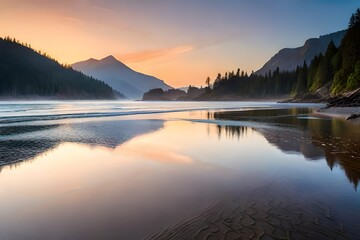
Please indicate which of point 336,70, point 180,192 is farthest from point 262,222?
point 336,70

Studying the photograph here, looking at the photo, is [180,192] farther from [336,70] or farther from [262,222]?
[336,70]

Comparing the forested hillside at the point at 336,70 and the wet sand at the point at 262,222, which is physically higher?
the forested hillside at the point at 336,70

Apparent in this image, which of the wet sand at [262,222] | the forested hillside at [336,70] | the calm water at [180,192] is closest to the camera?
the wet sand at [262,222]

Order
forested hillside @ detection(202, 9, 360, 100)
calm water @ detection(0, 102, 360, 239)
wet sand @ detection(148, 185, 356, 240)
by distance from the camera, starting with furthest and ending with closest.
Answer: forested hillside @ detection(202, 9, 360, 100), calm water @ detection(0, 102, 360, 239), wet sand @ detection(148, 185, 356, 240)

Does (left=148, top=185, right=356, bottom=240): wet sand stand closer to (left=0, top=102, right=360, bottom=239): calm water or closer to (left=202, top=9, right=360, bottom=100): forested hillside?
(left=0, top=102, right=360, bottom=239): calm water

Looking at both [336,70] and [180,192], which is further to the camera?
[336,70]

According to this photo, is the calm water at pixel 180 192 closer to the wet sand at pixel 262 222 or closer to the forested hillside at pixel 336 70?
the wet sand at pixel 262 222

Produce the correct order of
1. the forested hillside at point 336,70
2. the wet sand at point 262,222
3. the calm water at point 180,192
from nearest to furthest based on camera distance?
the wet sand at point 262,222, the calm water at point 180,192, the forested hillside at point 336,70

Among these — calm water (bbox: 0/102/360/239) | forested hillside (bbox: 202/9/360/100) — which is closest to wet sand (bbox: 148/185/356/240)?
calm water (bbox: 0/102/360/239)

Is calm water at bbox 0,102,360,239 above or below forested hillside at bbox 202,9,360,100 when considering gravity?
below

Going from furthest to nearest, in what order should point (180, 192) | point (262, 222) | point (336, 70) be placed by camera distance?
point (336, 70) < point (180, 192) < point (262, 222)

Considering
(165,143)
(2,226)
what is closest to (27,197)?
(2,226)

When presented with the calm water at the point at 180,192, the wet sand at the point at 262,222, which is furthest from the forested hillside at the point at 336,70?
the wet sand at the point at 262,222

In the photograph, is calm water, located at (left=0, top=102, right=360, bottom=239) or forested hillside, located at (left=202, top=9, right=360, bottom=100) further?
forested hillside, located at (left=202, top=9, right=360, bottom=100)
